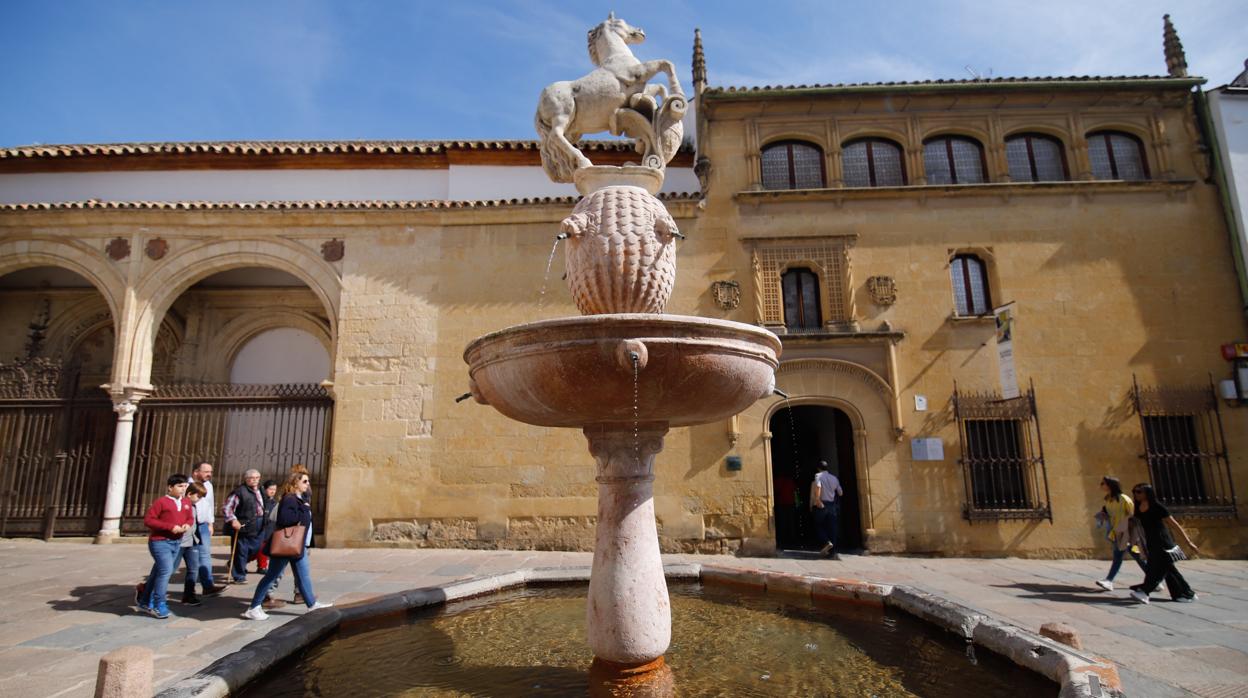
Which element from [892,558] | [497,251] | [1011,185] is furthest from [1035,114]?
[497,251]

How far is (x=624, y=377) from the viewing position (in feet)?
9.91

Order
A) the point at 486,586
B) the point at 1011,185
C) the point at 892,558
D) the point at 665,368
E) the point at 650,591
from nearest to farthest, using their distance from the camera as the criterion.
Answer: the point at 665,368 → the point at 650,591 → the point at 486,586 → the point at 892,558 → the point at 1011,185

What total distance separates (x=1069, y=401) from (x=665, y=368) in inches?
401

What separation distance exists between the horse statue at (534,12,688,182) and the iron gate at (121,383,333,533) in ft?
25.2

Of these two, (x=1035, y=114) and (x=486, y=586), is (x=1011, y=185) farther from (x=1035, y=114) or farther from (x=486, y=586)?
(x=486, y=586)

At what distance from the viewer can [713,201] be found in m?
11.1

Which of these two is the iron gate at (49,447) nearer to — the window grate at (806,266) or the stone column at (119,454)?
the stone column at (119,454)

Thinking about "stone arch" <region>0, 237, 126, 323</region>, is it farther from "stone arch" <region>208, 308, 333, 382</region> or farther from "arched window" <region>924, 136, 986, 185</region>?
"arched window" <region>924, 136, 986, 185</region>

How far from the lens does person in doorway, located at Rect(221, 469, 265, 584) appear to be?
266 inches

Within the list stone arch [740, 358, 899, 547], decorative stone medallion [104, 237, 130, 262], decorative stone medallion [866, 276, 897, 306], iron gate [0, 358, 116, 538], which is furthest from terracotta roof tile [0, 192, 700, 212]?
stone arch [740, 358, 899, 547]

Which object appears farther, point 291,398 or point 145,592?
point 291,398

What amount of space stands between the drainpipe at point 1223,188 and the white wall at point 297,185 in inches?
364

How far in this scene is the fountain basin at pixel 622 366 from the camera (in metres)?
2.98

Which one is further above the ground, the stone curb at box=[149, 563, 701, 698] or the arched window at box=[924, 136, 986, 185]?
the arched window at box=[924, 136, 986, 185]
